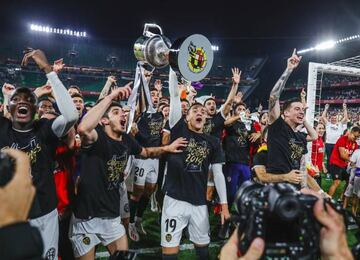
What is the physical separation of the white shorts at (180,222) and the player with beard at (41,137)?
1169 mm

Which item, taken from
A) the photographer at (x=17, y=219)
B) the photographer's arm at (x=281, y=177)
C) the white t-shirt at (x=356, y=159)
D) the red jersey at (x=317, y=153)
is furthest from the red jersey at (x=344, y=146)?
the photographer at (x=17, y=219)

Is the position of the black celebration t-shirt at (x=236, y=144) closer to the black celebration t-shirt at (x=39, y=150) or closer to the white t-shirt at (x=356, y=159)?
the white t-shirt at (x=356, y=159)

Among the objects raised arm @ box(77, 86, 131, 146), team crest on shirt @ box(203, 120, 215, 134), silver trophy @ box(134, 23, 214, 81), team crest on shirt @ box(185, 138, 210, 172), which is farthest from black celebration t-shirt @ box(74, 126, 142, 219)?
team crest on shirt @ box(203, 120, 215, 134)

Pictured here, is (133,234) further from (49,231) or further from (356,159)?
(356,159)

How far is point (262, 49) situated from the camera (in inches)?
1476

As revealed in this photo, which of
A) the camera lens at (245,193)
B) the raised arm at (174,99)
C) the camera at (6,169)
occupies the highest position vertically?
the raised arm at (174,99)

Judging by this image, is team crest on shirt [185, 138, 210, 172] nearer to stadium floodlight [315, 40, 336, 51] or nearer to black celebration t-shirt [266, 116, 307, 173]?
black celebration t-shirt [266, 116, 307, 173]

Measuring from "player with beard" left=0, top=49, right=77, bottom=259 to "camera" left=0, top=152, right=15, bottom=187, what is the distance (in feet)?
5.42

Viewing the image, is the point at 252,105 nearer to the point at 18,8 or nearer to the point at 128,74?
the point at 128,74

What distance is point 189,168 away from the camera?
3.99m

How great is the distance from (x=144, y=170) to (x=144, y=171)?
2 centimetres

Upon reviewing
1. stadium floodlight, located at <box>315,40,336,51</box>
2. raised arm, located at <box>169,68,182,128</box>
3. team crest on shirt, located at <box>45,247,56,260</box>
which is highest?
stadium floodlight, located at <box>315,40,336,51</box>

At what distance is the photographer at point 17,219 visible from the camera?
113 cm

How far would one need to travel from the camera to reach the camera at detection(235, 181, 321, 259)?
120 cm
